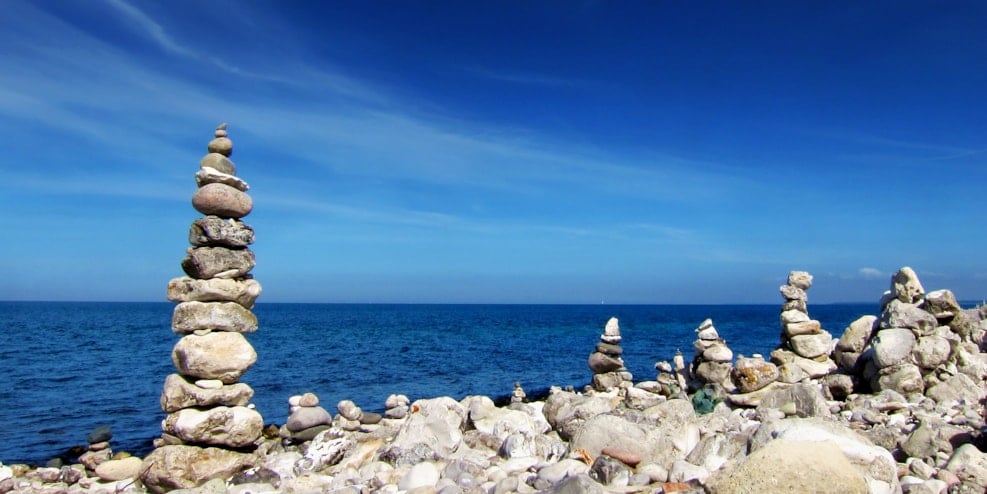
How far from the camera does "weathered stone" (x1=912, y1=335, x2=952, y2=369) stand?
16.1 m

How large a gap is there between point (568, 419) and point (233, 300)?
609cm

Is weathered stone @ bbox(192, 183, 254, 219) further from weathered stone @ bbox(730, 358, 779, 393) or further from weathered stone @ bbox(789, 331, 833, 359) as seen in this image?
weathered stone @ bbox(789, 331, 833, 359)

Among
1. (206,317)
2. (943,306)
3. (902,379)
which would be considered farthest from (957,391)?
(206,317)

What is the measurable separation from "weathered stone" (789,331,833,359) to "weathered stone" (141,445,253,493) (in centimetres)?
1635

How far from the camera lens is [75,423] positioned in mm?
24047

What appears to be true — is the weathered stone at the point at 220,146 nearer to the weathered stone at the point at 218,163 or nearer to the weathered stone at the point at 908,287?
the weathered stone at the point at 218,163

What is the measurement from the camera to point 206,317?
11070 millimetres

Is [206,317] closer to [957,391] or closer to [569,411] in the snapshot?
[569,411]

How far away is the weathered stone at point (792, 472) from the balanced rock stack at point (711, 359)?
46.6ft

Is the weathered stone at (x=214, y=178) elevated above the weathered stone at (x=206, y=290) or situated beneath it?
elevated above

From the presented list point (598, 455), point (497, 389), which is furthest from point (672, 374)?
point (598, 455)

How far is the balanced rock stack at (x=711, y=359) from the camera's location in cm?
2105

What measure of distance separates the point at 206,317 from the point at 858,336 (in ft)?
54.2

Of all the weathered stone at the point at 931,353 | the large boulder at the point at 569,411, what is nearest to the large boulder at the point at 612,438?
the large boulder at the point at 569,411
